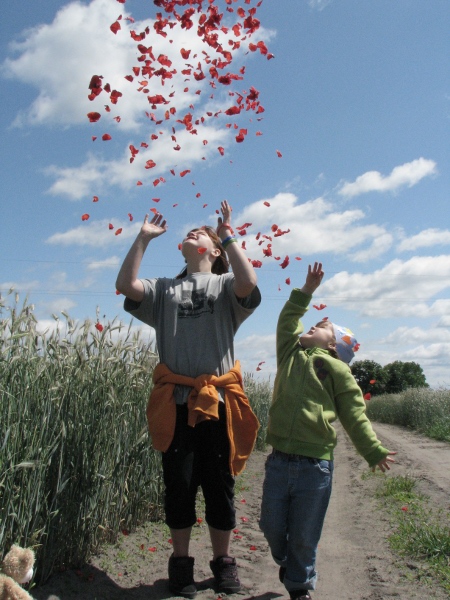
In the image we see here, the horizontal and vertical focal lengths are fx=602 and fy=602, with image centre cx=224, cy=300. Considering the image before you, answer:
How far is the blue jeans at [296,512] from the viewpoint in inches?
115

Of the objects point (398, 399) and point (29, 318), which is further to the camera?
point (398, 399)

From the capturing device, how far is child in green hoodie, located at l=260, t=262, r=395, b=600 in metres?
2.94

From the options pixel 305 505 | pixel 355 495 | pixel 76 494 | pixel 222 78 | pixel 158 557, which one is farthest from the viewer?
pixel 355 495

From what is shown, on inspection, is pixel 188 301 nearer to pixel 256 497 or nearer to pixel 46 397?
pixel 46 397

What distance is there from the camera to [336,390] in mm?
3154

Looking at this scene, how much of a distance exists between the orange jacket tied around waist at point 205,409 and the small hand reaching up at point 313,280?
0.60m

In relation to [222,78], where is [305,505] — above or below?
below

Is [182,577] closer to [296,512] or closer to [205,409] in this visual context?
[296,512]

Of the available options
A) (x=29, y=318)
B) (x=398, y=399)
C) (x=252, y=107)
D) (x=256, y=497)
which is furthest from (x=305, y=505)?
(x=398, y=399)

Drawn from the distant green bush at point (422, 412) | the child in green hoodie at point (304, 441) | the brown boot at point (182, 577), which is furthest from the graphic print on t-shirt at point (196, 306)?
the distant green bush at point (422, 412)

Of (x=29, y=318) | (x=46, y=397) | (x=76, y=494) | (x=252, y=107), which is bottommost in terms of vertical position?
(x=76, y=494)

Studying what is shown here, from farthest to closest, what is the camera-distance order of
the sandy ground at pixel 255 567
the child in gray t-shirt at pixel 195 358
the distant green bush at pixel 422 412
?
the distant green bush at pixel 422 412
the sandy ground at pixel 255 567
the child in gray t-shirt at pixel 195 358

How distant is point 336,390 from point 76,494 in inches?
61.1

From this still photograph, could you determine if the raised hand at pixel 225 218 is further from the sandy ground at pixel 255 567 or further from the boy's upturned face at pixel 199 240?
the sandy ground at pixel 255 567
